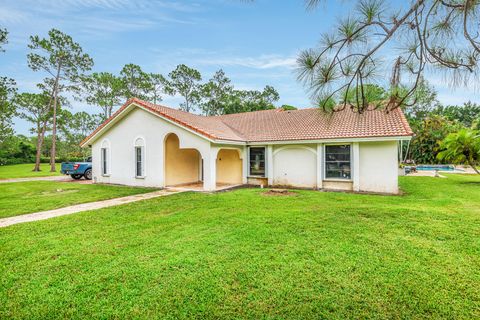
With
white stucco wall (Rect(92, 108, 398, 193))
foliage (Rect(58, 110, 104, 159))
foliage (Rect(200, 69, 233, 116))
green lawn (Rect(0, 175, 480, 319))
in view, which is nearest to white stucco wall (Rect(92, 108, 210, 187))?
white stucco wall (Rect(92, 108, 398, 193))

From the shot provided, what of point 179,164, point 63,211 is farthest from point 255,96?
point 63,211

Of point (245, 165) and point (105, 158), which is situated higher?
point (105, 158)

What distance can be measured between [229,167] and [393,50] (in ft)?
43.0

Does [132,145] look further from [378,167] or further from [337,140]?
[378,167]

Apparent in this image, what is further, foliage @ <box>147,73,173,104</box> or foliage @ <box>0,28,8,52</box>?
foliage @ <box>147,73,173,104</box>

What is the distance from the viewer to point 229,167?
16.2 meters

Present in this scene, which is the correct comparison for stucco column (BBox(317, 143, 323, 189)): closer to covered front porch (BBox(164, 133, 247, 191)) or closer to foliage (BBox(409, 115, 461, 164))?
covered front porch (BBox(164, 133, 247, 191))

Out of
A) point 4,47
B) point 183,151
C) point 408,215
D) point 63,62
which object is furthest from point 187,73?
point 408,215

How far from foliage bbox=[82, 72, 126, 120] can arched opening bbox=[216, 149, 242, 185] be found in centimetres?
2645

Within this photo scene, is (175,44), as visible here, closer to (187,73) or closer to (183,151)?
(183,151)

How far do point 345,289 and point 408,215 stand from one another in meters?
5.06

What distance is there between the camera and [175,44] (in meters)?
12.9

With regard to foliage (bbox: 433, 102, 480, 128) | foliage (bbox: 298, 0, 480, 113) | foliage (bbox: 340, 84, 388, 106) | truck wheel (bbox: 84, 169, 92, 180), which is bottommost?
truck wheel (bbox: 84, 169, 92, 180)

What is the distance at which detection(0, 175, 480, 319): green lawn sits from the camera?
311cm
